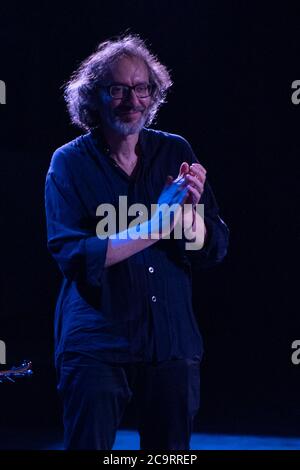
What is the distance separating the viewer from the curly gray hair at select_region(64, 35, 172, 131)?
6.08 feet

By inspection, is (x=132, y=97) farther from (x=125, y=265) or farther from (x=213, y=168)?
(x=213, y=168)

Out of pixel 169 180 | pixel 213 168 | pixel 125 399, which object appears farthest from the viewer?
pixel 213 168

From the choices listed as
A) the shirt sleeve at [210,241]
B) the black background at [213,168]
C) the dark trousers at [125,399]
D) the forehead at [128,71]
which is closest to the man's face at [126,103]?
the forehead at [128,71]

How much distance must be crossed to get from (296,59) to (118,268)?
9.19ft

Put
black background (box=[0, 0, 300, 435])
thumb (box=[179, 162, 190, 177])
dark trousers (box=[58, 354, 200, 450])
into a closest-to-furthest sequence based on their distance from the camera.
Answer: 1. dark trousers (box=[58, 354, 200, 450])
2. thumb (box=[179, 162, 190, 177])
3. black background (box=[0, 0, 300, 435])

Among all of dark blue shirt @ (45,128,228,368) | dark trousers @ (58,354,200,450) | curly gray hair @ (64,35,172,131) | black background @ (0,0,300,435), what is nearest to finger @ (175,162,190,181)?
dark blue shirt @ (45,128,228,368)

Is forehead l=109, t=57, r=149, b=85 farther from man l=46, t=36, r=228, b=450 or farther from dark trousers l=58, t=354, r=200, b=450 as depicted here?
dark trousers l=58, t=354, r=200, b=450

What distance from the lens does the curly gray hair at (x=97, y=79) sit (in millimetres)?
1854

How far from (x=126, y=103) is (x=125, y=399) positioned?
2.23 feet

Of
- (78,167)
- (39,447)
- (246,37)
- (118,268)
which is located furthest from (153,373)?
(246,37)

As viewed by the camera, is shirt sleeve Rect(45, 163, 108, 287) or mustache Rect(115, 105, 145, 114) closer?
shirt sleeve Rect(45, 163, 108, 287)

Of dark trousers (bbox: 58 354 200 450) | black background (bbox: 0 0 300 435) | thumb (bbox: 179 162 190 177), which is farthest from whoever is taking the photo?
black background (bbox: 0 0 300 435)

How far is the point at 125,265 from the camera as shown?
1.76 m

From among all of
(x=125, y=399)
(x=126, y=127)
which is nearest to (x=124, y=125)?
(x=126, y=127)
